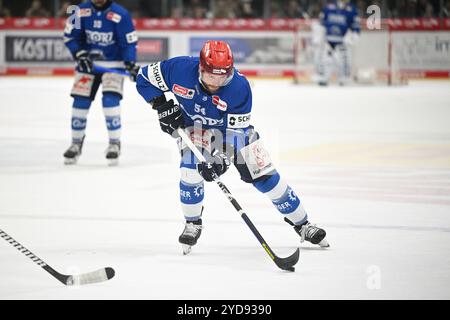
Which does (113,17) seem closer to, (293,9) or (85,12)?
(85,12)

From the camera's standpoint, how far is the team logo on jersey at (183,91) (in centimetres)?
529

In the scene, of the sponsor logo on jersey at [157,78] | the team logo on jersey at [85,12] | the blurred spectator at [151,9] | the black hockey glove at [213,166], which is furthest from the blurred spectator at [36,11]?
the black hockey glove at [213,166]

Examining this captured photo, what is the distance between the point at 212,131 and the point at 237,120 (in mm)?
227

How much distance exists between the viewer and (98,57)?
29.3 ft

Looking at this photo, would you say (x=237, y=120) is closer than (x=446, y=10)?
Yes

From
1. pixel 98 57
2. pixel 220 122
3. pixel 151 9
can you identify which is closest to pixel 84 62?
pixel 98 57

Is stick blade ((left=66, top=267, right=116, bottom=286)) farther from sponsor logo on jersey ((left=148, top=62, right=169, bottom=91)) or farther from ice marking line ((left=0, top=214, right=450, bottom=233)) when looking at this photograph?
ice marking line ((left=0, top=214, right=450, bottom=233))

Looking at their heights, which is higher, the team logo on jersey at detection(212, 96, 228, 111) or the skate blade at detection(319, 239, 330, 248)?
the team logo on jersey at detection(212, 96, 228, 111)

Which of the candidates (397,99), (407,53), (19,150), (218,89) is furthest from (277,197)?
(407,53)

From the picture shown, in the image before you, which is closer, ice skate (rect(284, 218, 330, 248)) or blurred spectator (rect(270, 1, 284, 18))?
ice skate (rect(284, 218, 330, 248))

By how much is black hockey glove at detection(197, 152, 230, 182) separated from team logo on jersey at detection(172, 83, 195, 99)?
33cm

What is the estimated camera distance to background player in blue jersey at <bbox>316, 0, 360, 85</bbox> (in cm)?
1669

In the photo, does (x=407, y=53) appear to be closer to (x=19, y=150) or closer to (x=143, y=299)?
(x=19, y=150)

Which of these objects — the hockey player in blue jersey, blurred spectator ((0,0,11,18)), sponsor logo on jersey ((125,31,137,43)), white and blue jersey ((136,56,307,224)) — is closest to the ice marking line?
white and blue jersey ((136,56,307,224))
